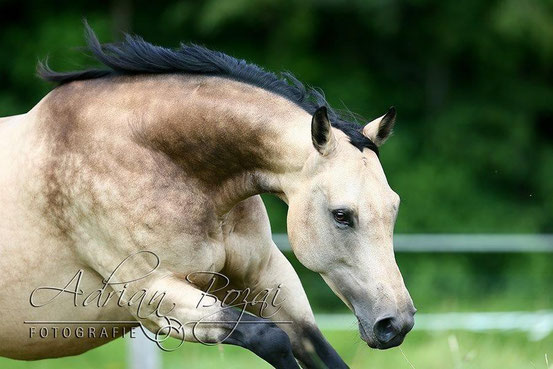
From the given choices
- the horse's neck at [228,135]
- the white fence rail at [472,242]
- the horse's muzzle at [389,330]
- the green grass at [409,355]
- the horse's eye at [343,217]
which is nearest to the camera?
the horse's muzzle at [389,330]

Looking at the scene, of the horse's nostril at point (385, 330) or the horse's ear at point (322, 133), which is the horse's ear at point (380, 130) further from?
the horse's nostril at point (385, 330)

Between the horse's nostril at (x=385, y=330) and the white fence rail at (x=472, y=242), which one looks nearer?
the horse's nostril at (x=385, y=330)

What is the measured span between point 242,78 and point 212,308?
0.95m

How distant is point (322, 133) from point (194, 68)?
2.35 feet

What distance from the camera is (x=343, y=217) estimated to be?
362 centimetres

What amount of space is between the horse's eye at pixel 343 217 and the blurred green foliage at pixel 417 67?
889cm

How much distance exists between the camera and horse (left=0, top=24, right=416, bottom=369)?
144 inches

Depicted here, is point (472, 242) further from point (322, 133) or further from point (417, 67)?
point (322, 133)

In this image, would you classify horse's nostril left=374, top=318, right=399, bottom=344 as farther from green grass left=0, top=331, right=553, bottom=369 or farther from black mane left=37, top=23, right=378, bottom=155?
green grass left=0, top=331, right=553, bottom=369

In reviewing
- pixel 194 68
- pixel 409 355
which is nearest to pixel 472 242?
pixel 409 355

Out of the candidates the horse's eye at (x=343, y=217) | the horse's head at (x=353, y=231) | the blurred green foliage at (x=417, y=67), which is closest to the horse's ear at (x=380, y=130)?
the horse's head at (x=353, y=231)

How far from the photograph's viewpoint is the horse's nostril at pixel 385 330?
138 inches

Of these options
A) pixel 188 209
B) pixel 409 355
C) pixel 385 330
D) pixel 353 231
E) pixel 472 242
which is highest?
pixel 353 231

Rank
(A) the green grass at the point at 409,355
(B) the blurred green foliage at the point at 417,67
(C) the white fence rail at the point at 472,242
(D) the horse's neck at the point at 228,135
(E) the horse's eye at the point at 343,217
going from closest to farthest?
(E) the horse's eye at the point at 343,217 < (D) the horse's neck at the point at 228,135 < (A) the green grass at the point at 409,355 < (C) the white fence rail at the point at 472,242 < (B) the blurred green foliage at the point at 417,67
